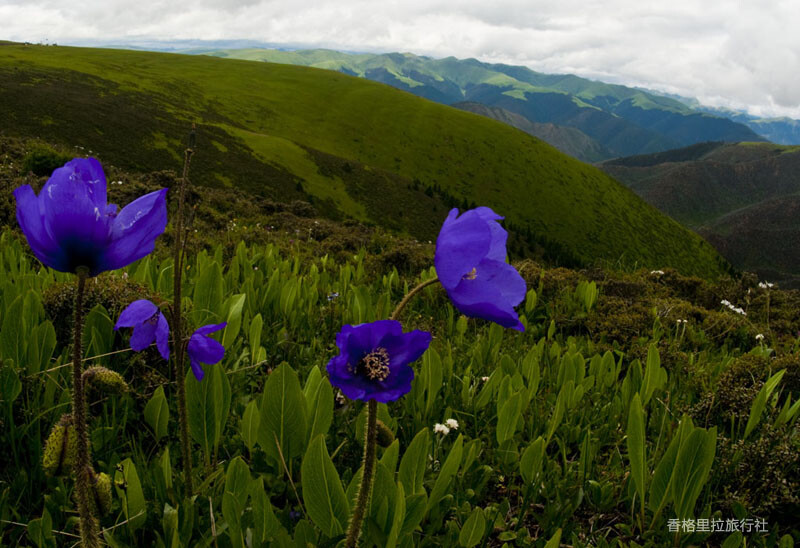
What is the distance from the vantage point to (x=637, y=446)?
6.84 feet

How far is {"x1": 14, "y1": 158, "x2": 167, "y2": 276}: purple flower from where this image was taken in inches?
42.0

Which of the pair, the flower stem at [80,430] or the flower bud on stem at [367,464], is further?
the flower bud on stem at [367,464]

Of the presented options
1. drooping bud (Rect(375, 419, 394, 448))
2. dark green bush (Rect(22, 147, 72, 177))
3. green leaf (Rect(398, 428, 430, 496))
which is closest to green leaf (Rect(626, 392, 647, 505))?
green leaf (Rect(398, 428, 430, 496))

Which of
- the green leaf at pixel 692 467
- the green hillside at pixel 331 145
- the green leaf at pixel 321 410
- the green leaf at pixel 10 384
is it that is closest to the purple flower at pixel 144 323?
the green leaf at pixel 321 410

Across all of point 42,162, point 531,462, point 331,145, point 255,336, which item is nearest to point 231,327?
point 255,336

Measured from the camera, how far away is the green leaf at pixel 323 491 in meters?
1.60

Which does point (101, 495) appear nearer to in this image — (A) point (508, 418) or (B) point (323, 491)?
(B) point (323, 491)

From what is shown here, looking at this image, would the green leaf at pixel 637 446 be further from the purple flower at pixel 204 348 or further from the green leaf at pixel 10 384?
the green leaf at pixel 10 384

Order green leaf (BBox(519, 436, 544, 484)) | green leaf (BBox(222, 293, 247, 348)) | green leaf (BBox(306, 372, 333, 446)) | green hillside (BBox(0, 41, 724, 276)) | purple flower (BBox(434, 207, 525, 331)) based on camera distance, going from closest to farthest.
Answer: purple flower (BBox(434, 207, 525, 331))
green leaf (BBox(306, 372, 333, 446))
green leaf (BBox(519, 436, 544, 484))
green leaf (BBox(222, 293, 247, 348))
green hillside (BBox(0, 41, 724, 276))

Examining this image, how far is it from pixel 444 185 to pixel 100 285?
80084 millimetres

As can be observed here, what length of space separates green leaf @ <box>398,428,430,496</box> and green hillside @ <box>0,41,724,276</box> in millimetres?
41630

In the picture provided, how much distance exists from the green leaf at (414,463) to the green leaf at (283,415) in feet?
1.45

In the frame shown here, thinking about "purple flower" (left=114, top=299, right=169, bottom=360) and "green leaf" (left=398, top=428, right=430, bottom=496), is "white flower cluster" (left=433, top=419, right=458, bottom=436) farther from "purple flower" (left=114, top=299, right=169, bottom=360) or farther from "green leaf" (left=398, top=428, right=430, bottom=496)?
"purple flower" (left=114, top=299, right=169, bottom=360)

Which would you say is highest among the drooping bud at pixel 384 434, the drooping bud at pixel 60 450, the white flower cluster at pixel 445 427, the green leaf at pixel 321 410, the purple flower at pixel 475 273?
the purple flower at pixel 475 273
